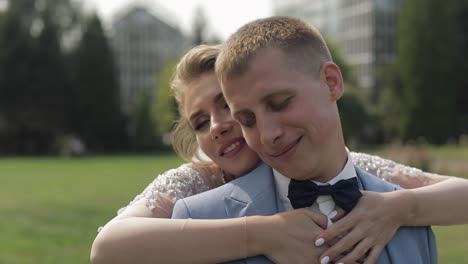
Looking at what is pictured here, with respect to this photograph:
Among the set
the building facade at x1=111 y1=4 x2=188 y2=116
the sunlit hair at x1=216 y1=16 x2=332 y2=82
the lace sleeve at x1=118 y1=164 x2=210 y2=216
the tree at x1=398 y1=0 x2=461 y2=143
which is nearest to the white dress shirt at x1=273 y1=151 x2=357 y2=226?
the sunlit hair at x1=216 y1=16 x2=332 y2=82

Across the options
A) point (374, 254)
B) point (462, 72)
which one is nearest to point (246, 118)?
point (374, 254)

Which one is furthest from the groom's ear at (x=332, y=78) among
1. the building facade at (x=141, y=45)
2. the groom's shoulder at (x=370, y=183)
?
the building facade at (x=141, y=45)

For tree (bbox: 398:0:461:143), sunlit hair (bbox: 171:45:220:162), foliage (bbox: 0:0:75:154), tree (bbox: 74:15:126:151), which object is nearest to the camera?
sunlit hair (bbox: 171:45:220:162)

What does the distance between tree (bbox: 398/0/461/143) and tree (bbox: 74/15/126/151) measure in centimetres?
2424

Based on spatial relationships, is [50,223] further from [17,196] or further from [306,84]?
[306,84]

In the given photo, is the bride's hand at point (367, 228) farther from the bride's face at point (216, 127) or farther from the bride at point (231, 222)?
the bride's face at point (216, 127)

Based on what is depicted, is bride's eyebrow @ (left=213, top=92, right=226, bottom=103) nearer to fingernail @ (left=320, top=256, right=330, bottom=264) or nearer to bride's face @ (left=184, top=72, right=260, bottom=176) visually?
bride's face @ (left=184, top=72, right=260, bottom=176)

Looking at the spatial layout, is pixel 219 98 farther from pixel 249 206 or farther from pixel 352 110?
pixel 352 110

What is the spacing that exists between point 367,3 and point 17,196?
63.9 metres

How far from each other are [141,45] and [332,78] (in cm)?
8615

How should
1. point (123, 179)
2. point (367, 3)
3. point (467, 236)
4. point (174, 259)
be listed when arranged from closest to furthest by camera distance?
point (174, 259), point (467, 236), point (123, 179), point (367, 3)

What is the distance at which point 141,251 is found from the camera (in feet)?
6.80


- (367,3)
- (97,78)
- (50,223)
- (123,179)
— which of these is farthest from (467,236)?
(367,3)

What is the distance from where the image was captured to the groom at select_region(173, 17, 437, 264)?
1.91 meters
